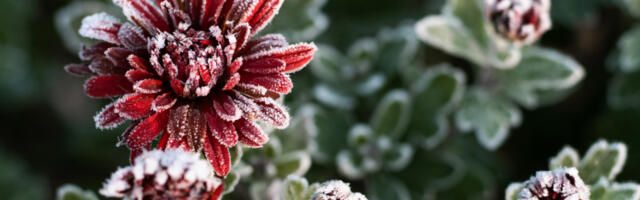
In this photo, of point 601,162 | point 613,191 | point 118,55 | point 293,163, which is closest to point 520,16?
point 601,162

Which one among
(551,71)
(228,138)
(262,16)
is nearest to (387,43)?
(551,71)

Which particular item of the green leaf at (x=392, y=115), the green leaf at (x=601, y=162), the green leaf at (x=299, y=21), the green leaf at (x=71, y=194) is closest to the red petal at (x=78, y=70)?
the green leaf at (x=71, y=194)

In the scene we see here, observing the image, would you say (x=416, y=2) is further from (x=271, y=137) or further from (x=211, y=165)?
(x=211, y=165)

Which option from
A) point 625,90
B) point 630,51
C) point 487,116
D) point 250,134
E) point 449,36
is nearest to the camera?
point 250,134

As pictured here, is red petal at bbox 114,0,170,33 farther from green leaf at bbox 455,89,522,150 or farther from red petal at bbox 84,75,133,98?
green leaf at bbox 455,89,522,150

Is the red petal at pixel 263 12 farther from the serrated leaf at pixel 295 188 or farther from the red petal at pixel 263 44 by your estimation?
the serrated leaf at pixel 295 188

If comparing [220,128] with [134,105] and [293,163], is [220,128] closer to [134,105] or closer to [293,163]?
[134,105]

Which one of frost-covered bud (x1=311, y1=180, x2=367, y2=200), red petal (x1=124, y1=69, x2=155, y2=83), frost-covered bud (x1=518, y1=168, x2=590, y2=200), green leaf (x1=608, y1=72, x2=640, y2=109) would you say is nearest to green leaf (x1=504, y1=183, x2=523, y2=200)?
frost-covered bud (x1=518, y1=168, x2=590, y2=200)
